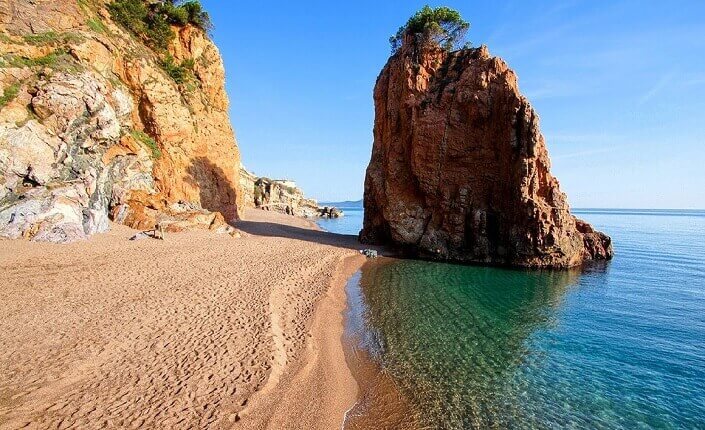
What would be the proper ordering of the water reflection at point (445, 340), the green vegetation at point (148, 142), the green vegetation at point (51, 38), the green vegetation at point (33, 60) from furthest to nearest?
the green vegetation at point (148, 142) < the green vegetation at point (51, 38) < the green vegetation at point (33, 60) < the water reflection at point (445, 340)

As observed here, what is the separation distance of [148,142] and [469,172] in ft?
97.3

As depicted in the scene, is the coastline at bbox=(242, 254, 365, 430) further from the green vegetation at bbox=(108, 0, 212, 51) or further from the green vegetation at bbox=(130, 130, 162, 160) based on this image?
the green vegetation at bbox=(108, 0, 212, 51)

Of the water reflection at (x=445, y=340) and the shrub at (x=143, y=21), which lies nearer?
the water reflection at (x=445, y=340)

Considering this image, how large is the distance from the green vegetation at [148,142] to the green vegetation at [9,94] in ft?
28.6

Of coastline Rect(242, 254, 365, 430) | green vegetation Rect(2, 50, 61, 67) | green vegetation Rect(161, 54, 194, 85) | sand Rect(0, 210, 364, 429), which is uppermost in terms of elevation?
green vegetation Rect(161, 54, 194, 85)

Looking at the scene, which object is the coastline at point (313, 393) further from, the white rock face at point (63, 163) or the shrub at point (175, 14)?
the shrub at point (175, 14)

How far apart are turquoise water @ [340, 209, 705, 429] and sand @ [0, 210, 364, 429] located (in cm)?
239

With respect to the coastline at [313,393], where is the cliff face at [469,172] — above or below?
above

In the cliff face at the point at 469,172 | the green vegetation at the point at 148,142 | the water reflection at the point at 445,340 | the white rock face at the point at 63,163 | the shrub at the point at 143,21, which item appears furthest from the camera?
the shrub at the point at 143,21

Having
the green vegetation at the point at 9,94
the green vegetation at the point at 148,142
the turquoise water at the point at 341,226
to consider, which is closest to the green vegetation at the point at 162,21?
the green vegetation at the point at 148,142

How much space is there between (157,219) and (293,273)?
47.0 feet

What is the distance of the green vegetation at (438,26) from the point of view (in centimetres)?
3378

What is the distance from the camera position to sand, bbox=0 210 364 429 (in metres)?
8.42

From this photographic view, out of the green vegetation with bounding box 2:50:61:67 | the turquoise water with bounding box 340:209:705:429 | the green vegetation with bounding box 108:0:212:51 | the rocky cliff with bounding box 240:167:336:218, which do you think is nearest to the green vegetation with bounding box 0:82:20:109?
the green vegetation with bounding box 2:50:61:67
